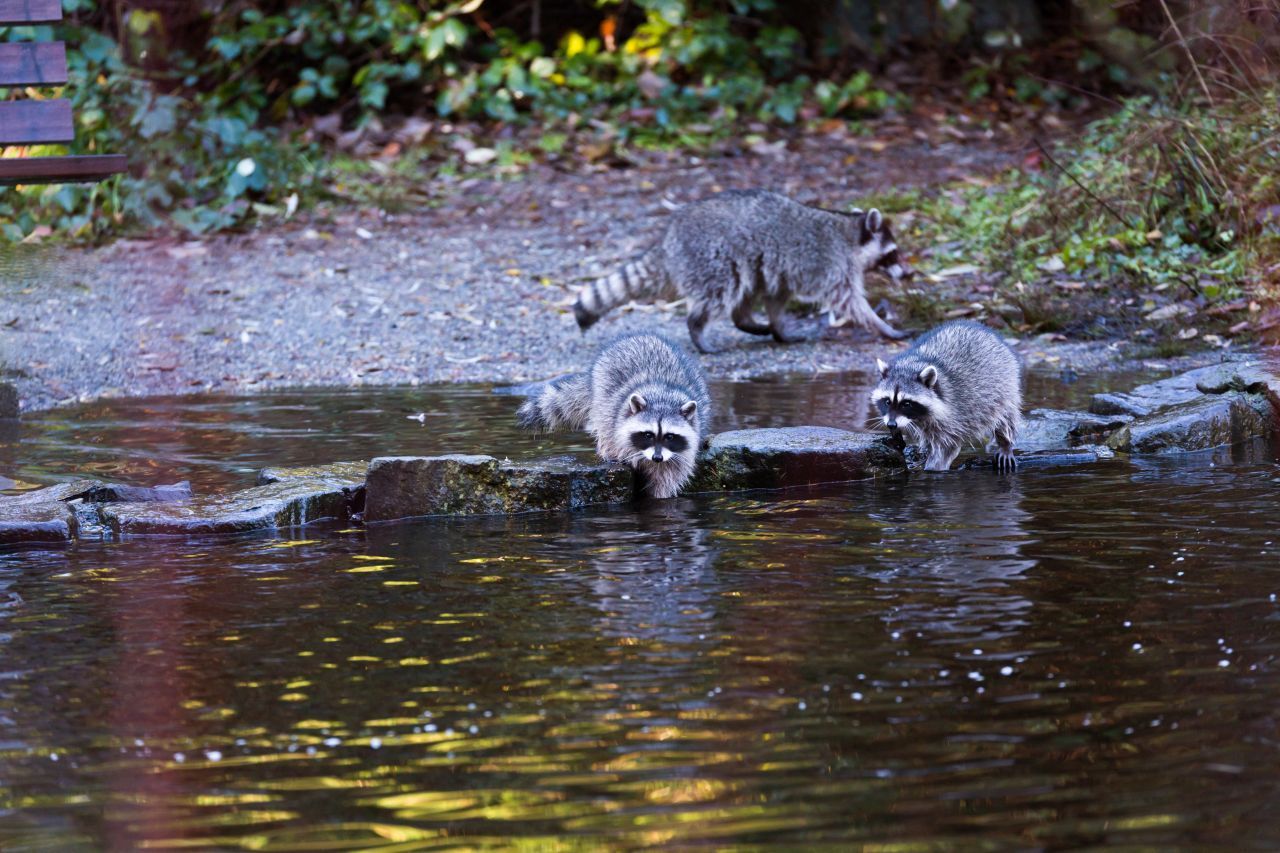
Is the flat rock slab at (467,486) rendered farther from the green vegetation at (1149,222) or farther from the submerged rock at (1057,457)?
the green vegetation at (1149,222)

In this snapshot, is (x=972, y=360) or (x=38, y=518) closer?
(x=38, y=518)

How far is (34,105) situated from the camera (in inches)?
246

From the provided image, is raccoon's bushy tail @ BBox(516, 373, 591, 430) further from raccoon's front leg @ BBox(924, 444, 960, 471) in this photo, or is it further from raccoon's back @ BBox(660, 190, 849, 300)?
raccoon's back @ BBox(660, 190, 849, 300)

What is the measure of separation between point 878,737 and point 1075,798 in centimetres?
44

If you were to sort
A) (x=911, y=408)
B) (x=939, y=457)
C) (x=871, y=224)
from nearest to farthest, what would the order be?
→ (x=911, y=408), (x=939, y=457), (x=871, y=224)

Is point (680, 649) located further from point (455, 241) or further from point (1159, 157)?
point (455, 241)

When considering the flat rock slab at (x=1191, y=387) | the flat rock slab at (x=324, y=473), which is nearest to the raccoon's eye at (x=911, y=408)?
the flat rock slab at (x=1191, y=387)

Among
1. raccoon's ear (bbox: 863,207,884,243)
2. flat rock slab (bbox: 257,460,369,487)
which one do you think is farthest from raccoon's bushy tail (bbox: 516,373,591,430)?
raccoon's ear (bbox: 863,207,884,243)

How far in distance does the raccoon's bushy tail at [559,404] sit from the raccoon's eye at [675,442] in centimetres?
98

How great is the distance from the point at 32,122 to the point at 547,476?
8.64 ft

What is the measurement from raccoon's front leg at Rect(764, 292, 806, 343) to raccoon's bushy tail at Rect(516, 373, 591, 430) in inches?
97.7

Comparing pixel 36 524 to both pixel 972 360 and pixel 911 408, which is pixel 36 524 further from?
pixel 972 360

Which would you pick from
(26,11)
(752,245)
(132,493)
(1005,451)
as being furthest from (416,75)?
(132,493)

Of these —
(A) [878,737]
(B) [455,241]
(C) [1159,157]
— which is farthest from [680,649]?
(B) [455,241]
